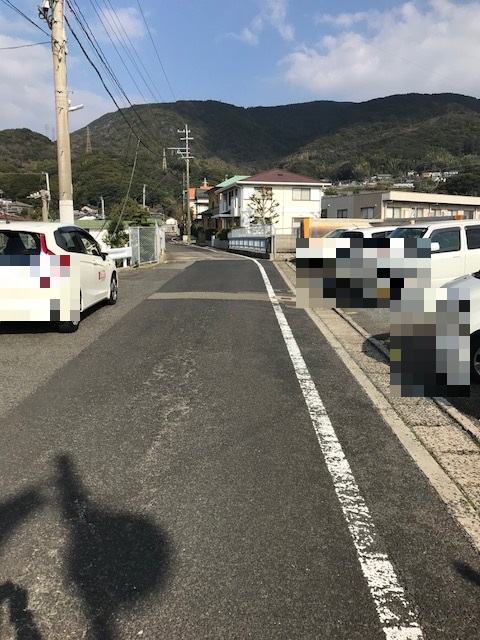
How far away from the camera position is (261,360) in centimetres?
598

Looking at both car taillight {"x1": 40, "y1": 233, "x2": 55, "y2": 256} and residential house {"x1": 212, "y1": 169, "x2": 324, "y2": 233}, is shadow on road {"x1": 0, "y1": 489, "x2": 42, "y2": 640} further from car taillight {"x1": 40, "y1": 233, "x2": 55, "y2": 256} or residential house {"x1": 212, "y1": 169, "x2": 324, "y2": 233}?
residential house {"x1": 212, "y1": 169, "x2": 324, "y2": 233}

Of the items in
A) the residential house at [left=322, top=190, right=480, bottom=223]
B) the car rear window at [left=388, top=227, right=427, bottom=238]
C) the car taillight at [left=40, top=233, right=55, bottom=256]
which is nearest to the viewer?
the car taillight at [left=40, top=233, right=55, bottom=256]

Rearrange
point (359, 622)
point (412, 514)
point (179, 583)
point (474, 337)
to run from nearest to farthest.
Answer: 1. point (359, 622)
2. point (179, 583)
3. point (412, 514)
4. point (474, 337)

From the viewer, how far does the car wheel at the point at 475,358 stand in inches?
195

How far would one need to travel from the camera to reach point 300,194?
153 feet

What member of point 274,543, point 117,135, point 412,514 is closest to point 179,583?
point 274,543

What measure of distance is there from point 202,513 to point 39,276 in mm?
4941

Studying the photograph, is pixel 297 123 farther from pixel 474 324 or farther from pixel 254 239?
pixel 474 324

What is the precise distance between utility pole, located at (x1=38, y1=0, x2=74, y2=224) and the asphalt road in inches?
349

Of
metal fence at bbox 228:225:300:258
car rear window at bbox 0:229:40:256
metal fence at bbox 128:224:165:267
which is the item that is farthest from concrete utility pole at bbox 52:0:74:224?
metal fence at bbox 228:225:300:258

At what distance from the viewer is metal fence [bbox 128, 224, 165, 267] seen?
61.6 feet

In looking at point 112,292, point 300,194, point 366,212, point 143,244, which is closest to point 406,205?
point 366,212

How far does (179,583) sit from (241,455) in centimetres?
134

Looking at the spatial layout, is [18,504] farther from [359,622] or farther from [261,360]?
[261,360]
